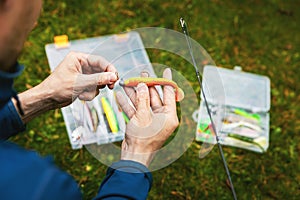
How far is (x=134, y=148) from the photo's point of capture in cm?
132

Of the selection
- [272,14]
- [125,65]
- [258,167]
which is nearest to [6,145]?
[125,65]

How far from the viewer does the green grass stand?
2.04m

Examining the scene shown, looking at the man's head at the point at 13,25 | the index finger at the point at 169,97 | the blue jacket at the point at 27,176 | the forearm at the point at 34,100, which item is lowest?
the forearm at the point at 34,100

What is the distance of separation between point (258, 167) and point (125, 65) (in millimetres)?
796

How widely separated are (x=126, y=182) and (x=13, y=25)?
0.52 m

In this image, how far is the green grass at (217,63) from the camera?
204cm

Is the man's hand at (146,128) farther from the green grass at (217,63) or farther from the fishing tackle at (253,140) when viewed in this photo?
the fishing tackle at (253,140)

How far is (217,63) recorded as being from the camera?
96.8 inches

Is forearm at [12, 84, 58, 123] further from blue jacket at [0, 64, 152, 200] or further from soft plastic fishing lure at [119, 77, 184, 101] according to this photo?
blue jacket at [0, 64, 152, 200]

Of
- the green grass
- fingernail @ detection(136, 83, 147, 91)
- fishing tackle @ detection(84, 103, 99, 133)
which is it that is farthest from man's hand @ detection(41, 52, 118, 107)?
the green grass

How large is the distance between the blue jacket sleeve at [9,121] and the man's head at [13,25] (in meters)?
0.59

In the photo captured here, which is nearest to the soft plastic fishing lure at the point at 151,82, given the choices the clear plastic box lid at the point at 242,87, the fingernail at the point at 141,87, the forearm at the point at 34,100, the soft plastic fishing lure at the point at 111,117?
the fingernail at the point at 141,87

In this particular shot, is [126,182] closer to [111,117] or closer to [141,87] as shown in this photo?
[141,87]

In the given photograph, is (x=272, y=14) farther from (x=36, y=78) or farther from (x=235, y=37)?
(x=36, y=78)
